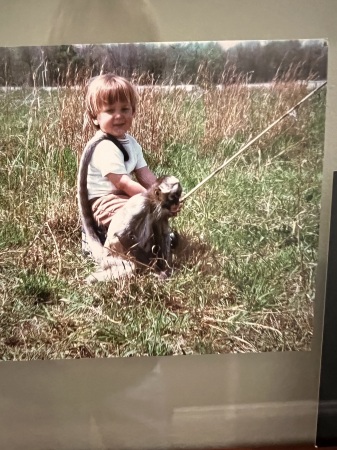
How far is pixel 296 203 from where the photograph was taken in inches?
47.9

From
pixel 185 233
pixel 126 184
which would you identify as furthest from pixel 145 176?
pixel 185 233

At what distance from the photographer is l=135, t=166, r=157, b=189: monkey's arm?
119 centimetres

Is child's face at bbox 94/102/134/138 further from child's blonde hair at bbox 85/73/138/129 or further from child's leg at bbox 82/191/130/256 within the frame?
child's leg at bbox 82/191/130/256

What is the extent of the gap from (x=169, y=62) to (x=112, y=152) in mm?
237

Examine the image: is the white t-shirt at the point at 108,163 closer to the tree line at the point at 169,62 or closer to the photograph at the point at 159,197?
the photograph at the point at 159,197

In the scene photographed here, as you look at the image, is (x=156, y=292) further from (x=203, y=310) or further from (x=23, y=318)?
(x=23, y=318)

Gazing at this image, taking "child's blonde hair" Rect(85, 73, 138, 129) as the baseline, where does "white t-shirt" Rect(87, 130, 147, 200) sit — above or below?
below

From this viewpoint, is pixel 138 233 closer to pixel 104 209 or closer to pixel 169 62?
pixel 104 209

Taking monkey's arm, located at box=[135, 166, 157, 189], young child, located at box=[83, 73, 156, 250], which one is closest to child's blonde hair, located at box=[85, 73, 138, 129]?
young child, located at box=[83, 73, 156, 250]

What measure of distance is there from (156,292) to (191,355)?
0.19 m

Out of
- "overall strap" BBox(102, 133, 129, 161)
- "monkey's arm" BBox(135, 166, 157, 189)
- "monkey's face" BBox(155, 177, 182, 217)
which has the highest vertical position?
"overall strap" BBox(102, 133, 129, 161)

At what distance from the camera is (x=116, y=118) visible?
1166 mm

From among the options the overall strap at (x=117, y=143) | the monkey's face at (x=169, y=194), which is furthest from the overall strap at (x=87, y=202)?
the monkey's face at (x=169, y=194)

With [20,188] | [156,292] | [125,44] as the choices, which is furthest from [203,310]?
[125,44]
